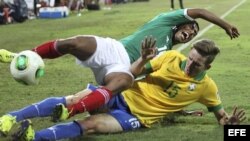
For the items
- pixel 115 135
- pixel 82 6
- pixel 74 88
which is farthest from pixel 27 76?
pixel 82 6

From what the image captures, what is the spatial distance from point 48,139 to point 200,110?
2.21 meters

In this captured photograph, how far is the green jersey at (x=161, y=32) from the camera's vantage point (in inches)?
235

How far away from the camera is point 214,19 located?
19.3 ft

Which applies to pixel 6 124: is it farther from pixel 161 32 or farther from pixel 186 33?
pixel 186 33

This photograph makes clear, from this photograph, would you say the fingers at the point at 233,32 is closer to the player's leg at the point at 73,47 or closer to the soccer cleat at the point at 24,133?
the player's leg at the point at 73,47

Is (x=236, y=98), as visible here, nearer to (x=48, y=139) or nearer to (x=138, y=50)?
(x=138, y=50)

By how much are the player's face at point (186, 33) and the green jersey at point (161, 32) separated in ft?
0.22

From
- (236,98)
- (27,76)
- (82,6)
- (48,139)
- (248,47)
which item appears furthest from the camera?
(82,6)

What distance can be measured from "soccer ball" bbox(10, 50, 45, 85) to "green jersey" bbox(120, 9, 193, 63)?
3.45 ft

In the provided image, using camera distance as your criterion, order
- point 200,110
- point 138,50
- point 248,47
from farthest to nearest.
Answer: point 248,47
point 200,110
point 138,50

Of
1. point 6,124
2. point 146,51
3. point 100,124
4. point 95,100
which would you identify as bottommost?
point 100,124

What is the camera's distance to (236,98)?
7.17 meters

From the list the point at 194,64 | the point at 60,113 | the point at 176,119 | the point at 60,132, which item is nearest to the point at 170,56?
the point at 194,64

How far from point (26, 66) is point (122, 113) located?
3.28ft
